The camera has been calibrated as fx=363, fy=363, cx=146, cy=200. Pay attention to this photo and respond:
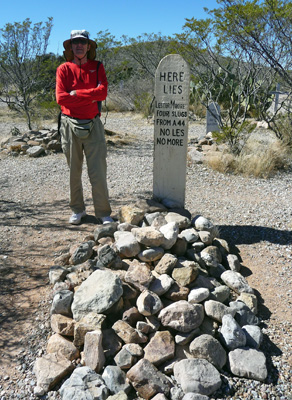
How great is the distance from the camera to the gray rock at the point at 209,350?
7.78 ft

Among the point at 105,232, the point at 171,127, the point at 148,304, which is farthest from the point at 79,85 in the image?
the point at 148,304

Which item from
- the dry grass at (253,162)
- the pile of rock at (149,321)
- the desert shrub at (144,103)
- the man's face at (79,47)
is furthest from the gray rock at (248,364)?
the desert shrub at (144,103)

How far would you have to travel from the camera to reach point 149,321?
8.54ft

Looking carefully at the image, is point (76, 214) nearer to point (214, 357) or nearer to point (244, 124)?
point (214, 357)

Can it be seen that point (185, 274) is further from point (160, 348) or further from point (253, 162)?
point (253, 162)

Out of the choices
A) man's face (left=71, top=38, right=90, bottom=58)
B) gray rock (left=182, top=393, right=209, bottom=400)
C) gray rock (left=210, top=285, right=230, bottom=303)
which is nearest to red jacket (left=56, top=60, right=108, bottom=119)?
man's face (left=71, top=38, right=90, bottom=58)

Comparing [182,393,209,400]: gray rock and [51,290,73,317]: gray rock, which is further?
[51,290,73,317]: gray rock

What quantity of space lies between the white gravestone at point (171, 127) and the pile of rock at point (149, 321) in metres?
0.80

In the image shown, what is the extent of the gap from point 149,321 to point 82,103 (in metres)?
2.29

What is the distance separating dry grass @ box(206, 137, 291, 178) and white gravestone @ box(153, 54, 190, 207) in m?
2.83

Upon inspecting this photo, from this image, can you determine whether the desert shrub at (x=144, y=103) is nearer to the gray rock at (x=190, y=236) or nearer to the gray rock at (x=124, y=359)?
the gray rock at (x=190, y=236)

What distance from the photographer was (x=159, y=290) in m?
2.76

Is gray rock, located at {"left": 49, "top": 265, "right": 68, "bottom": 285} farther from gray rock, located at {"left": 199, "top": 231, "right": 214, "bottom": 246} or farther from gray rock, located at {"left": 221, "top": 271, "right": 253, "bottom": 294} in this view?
gray rock, located at {"left": 221, "top": 271, "right": 253, "bottom": 294}

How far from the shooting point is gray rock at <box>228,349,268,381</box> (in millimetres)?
2309
